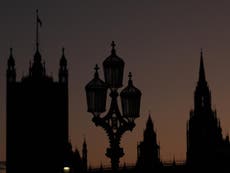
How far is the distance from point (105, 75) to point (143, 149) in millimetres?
141558

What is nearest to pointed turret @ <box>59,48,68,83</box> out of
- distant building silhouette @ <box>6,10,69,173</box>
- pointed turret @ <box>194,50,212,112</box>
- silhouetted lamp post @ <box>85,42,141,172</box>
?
distant building silhouette @ <box>6,10,69,173</box>

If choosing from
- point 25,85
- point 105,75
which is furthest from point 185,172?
point 105,75

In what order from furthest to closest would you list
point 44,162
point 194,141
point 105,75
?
point 194,141 → point 44,162 → point 105,75

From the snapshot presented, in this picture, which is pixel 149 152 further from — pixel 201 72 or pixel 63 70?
pixel 63 70

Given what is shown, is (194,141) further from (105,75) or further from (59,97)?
(105,75)

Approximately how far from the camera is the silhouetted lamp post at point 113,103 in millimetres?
30500

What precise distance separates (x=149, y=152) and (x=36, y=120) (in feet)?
124

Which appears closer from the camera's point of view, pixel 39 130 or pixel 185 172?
pixel 39 130

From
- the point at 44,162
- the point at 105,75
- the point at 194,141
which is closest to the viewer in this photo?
the point at 105,75

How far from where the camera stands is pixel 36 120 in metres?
A: 138

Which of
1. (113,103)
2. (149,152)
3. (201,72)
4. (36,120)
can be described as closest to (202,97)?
(201,72)

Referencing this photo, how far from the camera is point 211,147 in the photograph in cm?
16675

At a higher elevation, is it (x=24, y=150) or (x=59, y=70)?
(x=59, y=70)

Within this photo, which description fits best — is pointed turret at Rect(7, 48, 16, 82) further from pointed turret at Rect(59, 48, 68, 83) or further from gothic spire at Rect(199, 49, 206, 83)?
gothic spire at Rect(199, 49, 206, 83)
